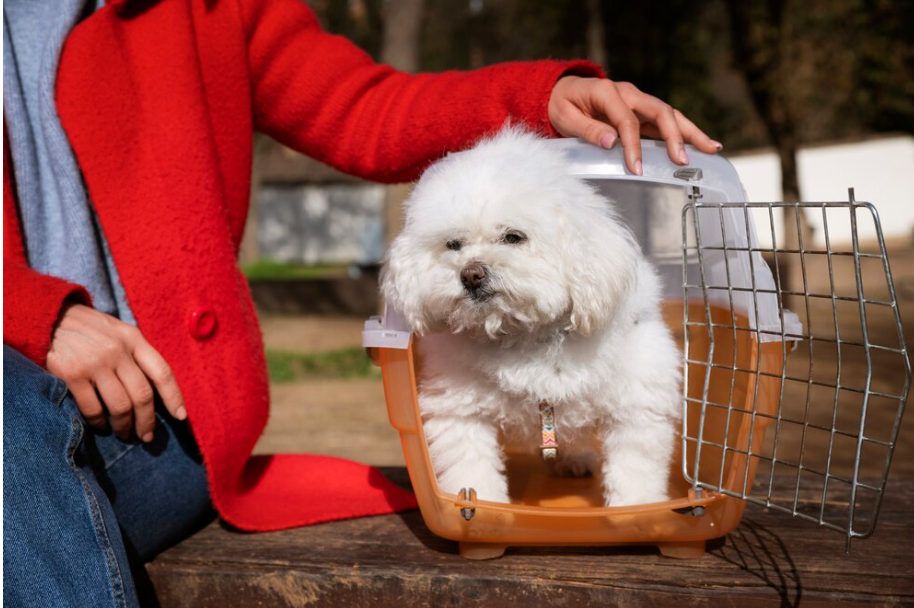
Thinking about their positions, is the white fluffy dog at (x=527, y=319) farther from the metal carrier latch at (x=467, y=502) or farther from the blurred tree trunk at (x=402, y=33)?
the blurred tree trunk at (x=402, y=33)

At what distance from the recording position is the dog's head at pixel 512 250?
1.51m

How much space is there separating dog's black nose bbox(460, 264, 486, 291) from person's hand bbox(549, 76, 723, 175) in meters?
0.32

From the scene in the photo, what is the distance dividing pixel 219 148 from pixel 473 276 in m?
0.74

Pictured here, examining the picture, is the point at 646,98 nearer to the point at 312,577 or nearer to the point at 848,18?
the point at 312,577

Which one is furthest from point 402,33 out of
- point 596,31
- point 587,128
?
point 587,128

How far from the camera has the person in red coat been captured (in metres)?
1.45

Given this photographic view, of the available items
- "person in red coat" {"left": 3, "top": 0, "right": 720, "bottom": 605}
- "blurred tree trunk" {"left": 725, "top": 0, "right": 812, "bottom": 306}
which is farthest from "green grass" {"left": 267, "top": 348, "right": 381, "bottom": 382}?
"blurred tree trunk" {"left": 725, "top": 0, "right": 812, "bottom": 306}

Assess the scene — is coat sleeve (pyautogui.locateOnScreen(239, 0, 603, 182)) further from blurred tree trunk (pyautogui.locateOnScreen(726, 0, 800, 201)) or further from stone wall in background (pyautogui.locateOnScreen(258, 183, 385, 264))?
stone wall in background (pyautogui.locateOnScreen(258, 183, 385, 264))

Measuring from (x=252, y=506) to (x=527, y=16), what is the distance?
1432 centimetres

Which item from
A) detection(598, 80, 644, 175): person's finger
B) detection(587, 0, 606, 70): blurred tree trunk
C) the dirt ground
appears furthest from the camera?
detection(587, 0, 606, 70): blurred tree trunk

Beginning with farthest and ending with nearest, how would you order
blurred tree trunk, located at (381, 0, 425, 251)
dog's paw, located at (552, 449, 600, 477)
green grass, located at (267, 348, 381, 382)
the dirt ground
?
1. blurred tree trunk, located at (381, 0, 425, 251)
2. green grass, located at (267, 348, 381, 382)
3. the dirt ground
4. dog's paw, located at (552, 449, 600, 477)

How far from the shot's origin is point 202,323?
1.67m

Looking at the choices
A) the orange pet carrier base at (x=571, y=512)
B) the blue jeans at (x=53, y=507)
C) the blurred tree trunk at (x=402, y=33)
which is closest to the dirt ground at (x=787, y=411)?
the orange pet carrier base at (x=571, y=512)

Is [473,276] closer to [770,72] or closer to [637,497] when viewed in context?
[637,497]
